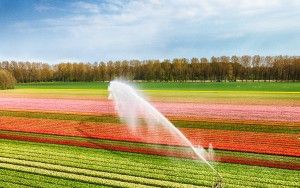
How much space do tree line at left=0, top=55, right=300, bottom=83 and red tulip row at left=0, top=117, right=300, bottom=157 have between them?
116 meters

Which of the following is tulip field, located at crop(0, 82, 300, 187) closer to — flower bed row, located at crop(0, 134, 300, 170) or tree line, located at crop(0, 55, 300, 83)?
flower bed row, located at crop(0, 134, 300, 170)

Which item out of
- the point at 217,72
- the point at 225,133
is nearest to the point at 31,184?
the point at 225,133

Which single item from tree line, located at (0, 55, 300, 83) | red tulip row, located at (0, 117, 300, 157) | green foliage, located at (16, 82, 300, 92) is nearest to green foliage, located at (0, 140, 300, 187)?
red tulip row, located at (0, 117, 300, 157)

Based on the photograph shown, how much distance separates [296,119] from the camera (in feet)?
88.1

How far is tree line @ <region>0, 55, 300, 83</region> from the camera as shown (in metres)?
143

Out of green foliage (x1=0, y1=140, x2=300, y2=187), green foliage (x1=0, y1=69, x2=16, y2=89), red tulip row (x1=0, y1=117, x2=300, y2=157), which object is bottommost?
green foliage (x1=0, y1=140, x2=300, y2=187)

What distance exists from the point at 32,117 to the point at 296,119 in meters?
19.3

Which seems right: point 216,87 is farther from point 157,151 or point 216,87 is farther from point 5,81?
point 157,151

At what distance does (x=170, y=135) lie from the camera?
21953mm

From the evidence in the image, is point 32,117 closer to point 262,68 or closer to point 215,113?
point 215,113

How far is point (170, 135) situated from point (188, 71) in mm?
122818

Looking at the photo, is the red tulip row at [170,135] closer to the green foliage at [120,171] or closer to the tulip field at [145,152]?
the tulip field at [145,152]

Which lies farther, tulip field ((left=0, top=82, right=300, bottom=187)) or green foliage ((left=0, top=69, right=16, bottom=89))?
green foliage ((left=0, top=69, right=16, bottom=89))

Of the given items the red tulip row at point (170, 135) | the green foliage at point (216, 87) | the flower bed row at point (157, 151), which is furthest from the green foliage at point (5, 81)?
the flower bed row at point (157, 151)
